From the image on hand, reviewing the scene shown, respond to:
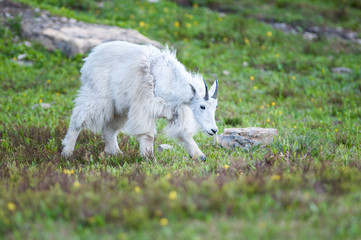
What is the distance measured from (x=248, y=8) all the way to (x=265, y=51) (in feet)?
12.2

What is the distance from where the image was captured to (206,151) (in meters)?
6.03

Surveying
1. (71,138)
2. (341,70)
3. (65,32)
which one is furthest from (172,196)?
(341,70)

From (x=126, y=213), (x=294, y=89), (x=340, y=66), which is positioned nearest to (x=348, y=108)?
(x=294, y=89)

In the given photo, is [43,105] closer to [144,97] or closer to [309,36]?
[144,97]

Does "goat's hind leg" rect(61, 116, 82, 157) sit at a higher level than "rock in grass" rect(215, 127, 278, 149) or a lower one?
lower

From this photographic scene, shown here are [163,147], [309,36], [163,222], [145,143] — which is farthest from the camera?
[309,36]

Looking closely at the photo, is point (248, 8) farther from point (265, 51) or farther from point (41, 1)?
point (41, 1)

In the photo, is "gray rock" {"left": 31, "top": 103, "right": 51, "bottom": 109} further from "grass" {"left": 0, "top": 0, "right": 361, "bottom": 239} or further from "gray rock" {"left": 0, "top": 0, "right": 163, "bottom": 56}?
"gray rock" {"left": 0, "top": 0, "right": 163, "bottom": 56}

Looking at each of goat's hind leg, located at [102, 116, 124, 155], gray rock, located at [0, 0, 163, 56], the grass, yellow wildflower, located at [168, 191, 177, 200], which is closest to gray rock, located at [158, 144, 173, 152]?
the grass

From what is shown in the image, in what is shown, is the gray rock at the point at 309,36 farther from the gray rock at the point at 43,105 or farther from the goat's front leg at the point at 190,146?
the goat's front leg at the point at 190,146

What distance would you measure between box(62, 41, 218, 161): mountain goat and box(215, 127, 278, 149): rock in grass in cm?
65

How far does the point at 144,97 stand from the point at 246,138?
65.0 inches

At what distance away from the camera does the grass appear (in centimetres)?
304

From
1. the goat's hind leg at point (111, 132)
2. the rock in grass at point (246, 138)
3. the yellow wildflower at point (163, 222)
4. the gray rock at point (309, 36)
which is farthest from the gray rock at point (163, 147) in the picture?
the gray rock at point (309, 36)
